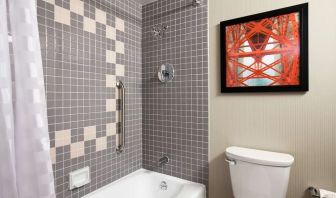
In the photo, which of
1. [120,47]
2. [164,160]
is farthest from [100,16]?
[164,160]

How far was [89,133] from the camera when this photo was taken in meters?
1.51

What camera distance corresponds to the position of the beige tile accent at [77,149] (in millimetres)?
1396

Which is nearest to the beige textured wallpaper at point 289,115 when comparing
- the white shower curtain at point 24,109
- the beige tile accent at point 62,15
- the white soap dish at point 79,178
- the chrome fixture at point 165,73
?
the chrome fixture at point 165,73

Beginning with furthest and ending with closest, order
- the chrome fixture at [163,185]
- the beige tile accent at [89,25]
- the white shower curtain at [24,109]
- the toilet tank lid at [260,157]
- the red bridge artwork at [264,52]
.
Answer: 1. the chrome fixture at [163,185]
2. the beige tile accent at [89,25]
3. the red bridge artwork at [264,52]
4. the toilet tank lid at [260,157]
5. the white shower curtain at [24,109]

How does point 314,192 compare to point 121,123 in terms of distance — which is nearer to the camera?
point 314,192

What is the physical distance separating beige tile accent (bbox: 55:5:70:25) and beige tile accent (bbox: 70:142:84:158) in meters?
0.86

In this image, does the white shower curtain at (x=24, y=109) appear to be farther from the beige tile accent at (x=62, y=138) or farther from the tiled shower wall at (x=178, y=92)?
the tiled shower wall at (x=178, y=92)

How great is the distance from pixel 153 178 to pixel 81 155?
2.38 ft

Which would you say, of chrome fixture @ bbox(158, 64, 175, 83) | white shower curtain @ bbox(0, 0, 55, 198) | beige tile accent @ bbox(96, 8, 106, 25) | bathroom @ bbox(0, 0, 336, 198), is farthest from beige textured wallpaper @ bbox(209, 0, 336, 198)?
white shower curtain @ bbox(0, 0, 55, 198)

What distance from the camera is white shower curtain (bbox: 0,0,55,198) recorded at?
70 centimetres

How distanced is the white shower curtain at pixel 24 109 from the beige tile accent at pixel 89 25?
30.5 inches

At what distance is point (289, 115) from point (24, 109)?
4.87 feet

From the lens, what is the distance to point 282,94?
4.44 feet

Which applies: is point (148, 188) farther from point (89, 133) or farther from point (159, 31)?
point (159, 31)
